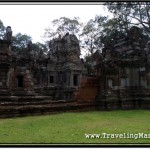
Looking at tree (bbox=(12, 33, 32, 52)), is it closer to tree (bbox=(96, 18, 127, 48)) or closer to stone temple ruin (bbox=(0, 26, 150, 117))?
stone temple ruin (bbox=(0, 26, 150, 117))

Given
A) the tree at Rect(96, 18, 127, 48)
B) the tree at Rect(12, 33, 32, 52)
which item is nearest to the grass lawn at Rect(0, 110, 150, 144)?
the tree at Rect(96, 18, 127, 48)

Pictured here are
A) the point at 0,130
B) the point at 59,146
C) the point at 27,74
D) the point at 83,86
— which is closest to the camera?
the point at 59,146

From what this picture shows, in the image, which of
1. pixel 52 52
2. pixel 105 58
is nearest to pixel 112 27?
pixel 105 58

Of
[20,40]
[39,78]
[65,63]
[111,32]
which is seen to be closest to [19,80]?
[39,78]

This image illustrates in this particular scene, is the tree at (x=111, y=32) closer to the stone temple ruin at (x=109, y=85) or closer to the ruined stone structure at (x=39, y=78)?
the stone temple ruin at (x=109, y=85)

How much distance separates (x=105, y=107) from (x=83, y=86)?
7.03 feet

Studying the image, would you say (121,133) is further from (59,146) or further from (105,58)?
(105,58)

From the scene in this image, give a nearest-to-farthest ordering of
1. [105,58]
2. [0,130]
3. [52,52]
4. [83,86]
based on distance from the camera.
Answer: [0,130] → [83,86] → [105,58] → [52,52]

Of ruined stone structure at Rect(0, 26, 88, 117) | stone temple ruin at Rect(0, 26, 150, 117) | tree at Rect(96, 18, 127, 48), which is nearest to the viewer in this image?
ruined stone structure at Rect(0, 26, 88, 117)

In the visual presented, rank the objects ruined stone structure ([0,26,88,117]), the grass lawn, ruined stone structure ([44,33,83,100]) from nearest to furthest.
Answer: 1. the grass lawn
2. ruined stone structure ([0,26,88,117])
3. ruined stone structure ([44,33,83,100])

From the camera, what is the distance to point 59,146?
8.64m

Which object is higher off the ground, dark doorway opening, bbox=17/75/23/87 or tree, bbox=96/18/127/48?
tree, bbox=96/18/127/48

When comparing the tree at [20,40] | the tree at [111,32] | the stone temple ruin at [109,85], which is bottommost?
the stone temple ruin at [109,85]

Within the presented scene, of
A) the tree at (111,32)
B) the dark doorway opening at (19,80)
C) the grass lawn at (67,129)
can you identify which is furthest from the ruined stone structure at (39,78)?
the tree at (111,32)
